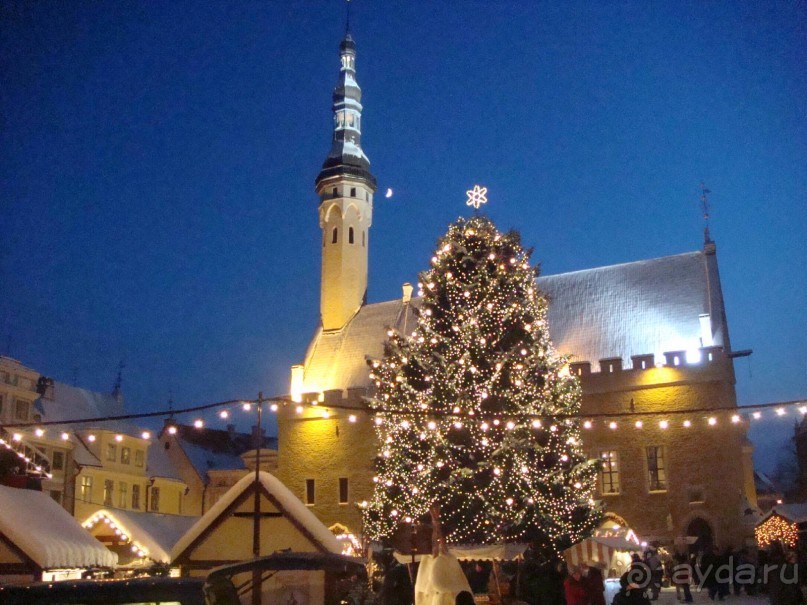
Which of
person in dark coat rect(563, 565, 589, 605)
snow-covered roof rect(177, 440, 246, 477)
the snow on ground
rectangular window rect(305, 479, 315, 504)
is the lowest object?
the snow on ground

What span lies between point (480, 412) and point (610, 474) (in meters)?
10.7

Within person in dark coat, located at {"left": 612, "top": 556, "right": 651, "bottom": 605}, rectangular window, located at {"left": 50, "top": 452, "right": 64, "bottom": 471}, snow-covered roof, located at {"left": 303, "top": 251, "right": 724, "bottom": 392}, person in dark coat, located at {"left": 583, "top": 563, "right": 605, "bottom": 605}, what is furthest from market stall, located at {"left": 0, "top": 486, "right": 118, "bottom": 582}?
rectangular window, located at {"left": 50, "top": 452, "right": 64, "bottom": 471}

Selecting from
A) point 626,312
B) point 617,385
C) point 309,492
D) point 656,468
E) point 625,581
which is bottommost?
point 625,581

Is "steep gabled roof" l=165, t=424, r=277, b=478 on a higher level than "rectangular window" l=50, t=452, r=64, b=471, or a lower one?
higher

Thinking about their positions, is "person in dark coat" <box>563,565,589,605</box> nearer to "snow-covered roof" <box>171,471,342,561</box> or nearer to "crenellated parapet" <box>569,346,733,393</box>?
"snow-covered roof" <box>171,471,342,561</box>

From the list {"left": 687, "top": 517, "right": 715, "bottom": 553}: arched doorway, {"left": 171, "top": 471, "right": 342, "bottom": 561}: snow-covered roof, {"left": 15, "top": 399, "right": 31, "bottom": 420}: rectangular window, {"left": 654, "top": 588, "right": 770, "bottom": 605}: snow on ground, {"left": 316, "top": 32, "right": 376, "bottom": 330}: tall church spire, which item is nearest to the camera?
{"left": 171, "top": 471, "right": 342, "bottom": 561}: snow-covered roof

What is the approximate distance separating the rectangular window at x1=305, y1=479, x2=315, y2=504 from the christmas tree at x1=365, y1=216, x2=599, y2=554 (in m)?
12.2

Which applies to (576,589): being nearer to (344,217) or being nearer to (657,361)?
(657,361)

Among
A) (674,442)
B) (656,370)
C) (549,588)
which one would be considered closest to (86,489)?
(656,370)

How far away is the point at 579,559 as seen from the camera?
26.0 meters

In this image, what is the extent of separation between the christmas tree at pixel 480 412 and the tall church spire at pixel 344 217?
17.0m

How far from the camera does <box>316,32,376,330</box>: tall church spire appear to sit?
137 ft

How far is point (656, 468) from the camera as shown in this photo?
30578mm

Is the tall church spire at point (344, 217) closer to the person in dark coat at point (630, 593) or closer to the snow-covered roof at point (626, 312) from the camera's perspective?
the snow-covered roof at point (626, 312)
